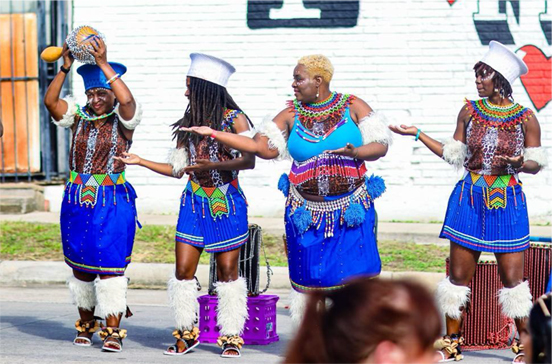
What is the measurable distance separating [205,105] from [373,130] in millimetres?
1379

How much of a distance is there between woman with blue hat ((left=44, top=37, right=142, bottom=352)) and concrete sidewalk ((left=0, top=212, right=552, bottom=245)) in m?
5.78

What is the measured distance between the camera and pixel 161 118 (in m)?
15.6

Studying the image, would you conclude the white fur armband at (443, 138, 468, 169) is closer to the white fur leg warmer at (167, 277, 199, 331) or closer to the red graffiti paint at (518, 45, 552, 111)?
the white fur leg warmer at (167, 277, 199, 331)

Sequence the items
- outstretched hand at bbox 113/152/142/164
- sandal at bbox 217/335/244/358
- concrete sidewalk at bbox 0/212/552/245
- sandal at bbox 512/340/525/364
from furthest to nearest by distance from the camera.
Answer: concrete sidewalk at bbox 0/212/552/245, sandal at bbox 217/335/244/358, outstretched hand at bbox 113/152/142/164, sandal at bbox 512/340/525/364

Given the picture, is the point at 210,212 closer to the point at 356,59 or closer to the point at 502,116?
the point at 502,116

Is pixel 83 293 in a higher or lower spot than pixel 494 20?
lower

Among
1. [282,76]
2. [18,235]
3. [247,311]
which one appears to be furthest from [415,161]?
[247,311]

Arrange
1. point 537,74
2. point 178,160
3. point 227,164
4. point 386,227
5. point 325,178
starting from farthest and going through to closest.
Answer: point 537,74
point 386,227
point 178,160
point 227,164
point 325,178

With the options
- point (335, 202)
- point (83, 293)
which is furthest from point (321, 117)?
point (83, 293)

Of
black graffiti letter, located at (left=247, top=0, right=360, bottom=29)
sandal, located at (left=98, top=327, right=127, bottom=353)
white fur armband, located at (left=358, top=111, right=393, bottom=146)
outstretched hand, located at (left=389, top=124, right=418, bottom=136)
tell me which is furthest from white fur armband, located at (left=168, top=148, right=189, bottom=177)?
black graffiti letter, located at (left=247, top=0, right=360, bottom=29)

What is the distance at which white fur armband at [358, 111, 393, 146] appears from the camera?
7.16 metres

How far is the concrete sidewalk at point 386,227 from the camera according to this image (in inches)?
528

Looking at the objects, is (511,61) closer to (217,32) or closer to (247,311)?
(247,311)

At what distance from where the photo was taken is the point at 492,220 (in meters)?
7.48
